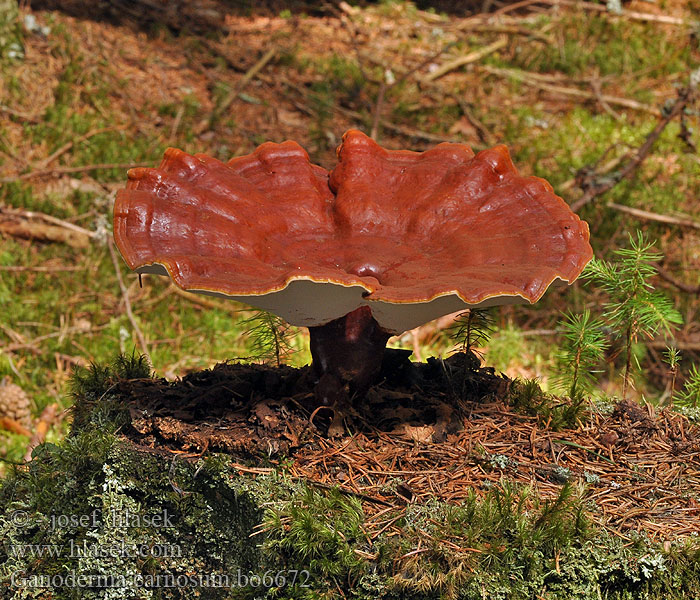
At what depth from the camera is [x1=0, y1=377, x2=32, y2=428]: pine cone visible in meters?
4.36

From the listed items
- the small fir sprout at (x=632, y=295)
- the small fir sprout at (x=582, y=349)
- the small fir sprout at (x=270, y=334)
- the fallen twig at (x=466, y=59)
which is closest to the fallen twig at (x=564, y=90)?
the fallen twig at (x=466, y=59)

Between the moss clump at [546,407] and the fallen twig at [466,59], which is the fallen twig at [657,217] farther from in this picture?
the moss clump at [546,407]

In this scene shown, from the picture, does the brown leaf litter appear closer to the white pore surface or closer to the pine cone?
the white pore surface

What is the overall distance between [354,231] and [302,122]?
5.21 metres

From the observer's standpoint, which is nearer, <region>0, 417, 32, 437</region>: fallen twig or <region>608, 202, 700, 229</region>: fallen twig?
<region>0, 417, 32, 437</region>: fallen twig

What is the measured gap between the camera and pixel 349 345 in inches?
101

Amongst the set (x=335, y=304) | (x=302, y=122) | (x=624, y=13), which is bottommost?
(x=335, y=304)

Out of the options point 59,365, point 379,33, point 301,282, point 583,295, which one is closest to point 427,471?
point 301,282

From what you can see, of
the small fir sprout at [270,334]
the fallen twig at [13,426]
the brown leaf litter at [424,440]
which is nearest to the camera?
the brown leaf litter at [424,440]

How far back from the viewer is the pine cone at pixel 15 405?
4359 mm

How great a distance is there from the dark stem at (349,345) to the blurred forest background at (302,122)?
1737 millimetres

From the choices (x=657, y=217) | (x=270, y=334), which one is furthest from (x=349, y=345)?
(x=657, y=217)

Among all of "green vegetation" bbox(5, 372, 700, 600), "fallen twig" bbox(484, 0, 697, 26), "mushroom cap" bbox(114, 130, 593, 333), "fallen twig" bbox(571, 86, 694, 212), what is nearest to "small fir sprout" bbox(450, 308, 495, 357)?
"mushroom cap" bbox(114, 130, 593, 333)

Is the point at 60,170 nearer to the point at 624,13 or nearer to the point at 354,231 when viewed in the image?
the point at 354,231
